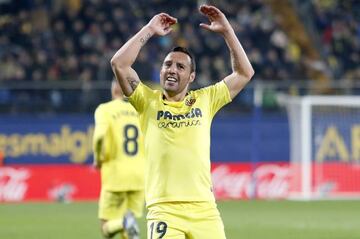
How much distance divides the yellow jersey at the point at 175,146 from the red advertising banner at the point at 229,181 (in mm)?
14512

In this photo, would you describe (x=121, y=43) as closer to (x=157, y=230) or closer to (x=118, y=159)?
(x=118, y=159)

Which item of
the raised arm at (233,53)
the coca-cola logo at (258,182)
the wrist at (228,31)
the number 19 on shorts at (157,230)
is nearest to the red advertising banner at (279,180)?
the coca-cola logo at (258,182)

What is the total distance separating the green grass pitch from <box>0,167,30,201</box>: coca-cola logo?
3.23ft

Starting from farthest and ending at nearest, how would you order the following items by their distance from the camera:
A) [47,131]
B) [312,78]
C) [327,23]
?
[327,23], [312,78], [47,131]

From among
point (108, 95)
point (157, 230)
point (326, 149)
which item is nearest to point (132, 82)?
point (157, 230)

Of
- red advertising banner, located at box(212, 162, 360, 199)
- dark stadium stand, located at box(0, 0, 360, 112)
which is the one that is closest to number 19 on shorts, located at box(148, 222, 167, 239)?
dark stadium stand, located at box(0, 0, 360, 112)

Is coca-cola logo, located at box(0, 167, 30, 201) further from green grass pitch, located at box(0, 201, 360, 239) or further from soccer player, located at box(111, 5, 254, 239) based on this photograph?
soccer player, located at box(111, 5, 254, 239)

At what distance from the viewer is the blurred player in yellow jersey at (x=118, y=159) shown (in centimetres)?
1270

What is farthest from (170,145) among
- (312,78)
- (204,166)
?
(312,78)

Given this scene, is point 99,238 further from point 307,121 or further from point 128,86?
point 307,121

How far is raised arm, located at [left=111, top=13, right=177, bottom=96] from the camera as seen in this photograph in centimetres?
798

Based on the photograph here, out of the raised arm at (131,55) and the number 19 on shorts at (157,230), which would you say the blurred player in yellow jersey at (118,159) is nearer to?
the raised arm at (131,55)

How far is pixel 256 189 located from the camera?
23.1m

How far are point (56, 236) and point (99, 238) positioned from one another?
0.69 metres
